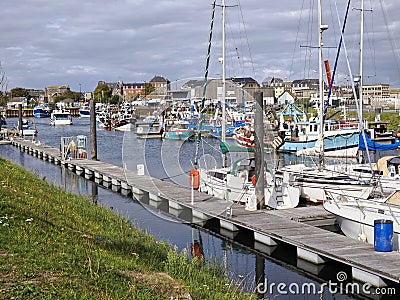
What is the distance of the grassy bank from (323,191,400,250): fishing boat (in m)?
5.42

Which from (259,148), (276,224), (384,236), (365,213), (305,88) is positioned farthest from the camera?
(305,88)

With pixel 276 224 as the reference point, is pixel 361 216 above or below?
above

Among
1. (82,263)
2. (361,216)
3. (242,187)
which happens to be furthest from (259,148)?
(82,263)

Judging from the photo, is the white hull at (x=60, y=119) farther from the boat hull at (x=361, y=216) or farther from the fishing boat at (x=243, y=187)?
the boat hull at (x=361, y=216)

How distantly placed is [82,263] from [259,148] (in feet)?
36.8

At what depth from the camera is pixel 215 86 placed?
29.5 metres

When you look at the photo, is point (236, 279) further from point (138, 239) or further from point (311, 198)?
point (311, 198)

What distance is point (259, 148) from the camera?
20.5 m

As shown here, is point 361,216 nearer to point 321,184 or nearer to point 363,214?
point 363,214

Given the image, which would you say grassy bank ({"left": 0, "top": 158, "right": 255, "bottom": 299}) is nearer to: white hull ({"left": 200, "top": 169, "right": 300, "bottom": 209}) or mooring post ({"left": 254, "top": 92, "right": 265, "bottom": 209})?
mooring post ({"left": 254, "top": 92, "right": 265, "bottom": 209})

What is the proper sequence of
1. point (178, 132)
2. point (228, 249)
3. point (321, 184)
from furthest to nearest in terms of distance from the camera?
point (178, 132) < point (321, 184) < point (228, 249)

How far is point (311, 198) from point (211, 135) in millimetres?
14253

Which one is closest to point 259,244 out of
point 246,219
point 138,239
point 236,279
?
Result: point 246,219

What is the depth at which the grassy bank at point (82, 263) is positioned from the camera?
29.2ft
